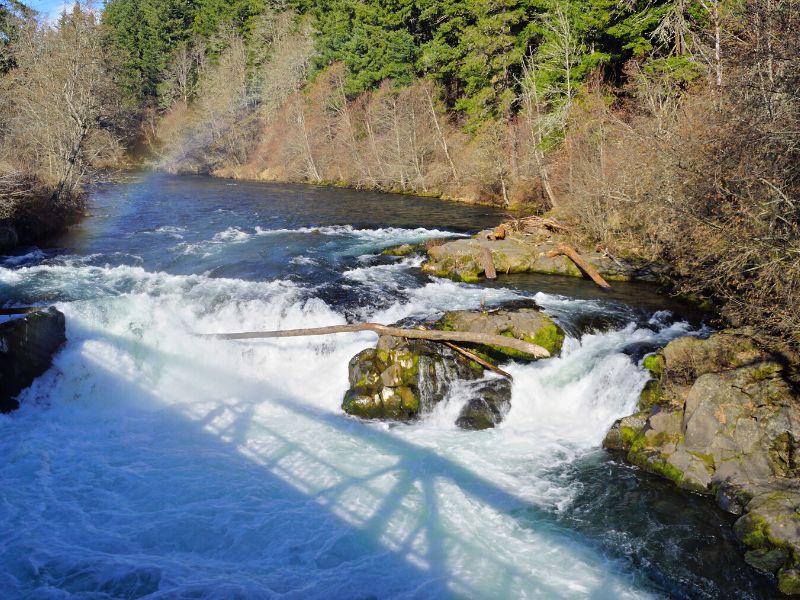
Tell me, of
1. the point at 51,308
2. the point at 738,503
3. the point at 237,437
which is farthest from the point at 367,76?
the point at 738,503

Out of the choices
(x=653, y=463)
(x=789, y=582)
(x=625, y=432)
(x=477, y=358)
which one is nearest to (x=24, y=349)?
(x=477, y=358)

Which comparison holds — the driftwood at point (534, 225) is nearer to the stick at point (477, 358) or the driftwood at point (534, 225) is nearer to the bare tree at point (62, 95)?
the stick at point (477, 358)

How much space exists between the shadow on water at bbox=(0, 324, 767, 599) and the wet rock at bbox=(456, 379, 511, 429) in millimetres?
1249

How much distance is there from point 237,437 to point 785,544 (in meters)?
8.83

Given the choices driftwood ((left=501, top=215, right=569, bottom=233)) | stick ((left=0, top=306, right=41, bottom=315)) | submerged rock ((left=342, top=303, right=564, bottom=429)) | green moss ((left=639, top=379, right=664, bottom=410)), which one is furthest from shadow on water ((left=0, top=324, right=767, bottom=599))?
driftwood ((left=501, top=215, right=569, bottom=233))

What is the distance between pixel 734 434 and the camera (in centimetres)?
847

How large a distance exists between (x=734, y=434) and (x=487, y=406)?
163 inches

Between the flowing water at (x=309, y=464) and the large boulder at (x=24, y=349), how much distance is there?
31 centimetres

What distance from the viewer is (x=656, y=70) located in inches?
845

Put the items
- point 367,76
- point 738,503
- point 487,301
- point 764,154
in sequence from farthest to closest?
point 367,76 < point 487,301 < point 764,154 < point 738,503

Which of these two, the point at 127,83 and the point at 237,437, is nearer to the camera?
the point at 237,437

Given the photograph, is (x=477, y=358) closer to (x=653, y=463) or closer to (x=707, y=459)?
(x=653, y=463)

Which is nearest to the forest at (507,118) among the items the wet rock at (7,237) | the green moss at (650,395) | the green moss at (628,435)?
the wet rock at (7,237)

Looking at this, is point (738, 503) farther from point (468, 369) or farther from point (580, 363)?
point (468, 369)
